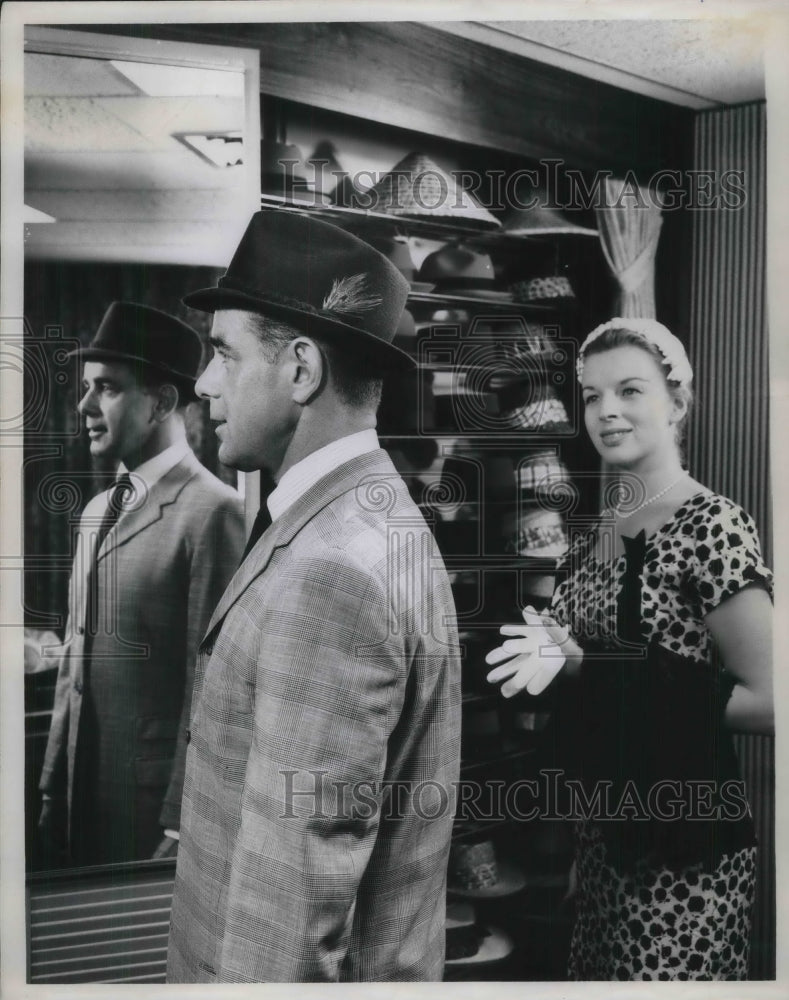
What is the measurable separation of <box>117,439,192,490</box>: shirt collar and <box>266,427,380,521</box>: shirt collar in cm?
24

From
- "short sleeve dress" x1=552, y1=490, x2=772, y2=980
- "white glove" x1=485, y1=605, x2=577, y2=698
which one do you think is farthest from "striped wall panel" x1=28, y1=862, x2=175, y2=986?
"short sleeve dress" x1=552, y1=490, x2=772, y2=980

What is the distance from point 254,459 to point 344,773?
663 mm

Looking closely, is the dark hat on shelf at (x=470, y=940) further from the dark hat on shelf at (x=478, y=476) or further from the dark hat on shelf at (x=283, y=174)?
the dark hat on shelf at (x=283, y=174)

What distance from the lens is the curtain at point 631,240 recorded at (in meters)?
1.88

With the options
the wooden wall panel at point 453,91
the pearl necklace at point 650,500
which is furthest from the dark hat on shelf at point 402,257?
the pearl necklace at point 650,500

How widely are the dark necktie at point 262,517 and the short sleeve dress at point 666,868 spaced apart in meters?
0.65

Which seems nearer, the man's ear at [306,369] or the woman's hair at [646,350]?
the man's ear at [306,369]

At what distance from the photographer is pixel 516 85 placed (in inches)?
75.2

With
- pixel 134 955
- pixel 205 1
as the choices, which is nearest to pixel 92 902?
pixel 134 955

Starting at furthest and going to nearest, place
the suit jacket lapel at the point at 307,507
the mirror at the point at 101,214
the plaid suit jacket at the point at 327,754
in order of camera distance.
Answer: the mirror at the point at 101,214 < the suit jacket lapel at the point at 307,507 < the plaid suit jacket at the point at 327,754

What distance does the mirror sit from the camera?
5.93 ft

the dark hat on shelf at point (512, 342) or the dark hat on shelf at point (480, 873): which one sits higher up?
the dark hat on shelf at point (512, 342)

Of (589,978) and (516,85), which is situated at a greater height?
(516,85)

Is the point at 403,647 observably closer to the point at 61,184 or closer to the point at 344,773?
the point at 344,773
